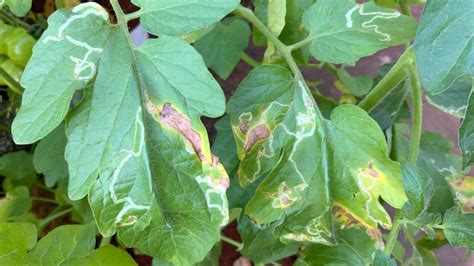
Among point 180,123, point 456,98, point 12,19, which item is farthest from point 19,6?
point 456,98

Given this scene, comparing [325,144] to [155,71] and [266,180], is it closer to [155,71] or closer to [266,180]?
[266,180]

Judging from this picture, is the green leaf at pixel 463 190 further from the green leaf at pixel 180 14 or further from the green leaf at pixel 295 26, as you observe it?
the green leaf at pixel 180 14

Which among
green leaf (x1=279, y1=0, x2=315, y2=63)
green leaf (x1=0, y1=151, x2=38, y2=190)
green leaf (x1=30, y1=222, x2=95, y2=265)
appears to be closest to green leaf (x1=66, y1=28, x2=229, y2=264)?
green leaf (x1=30, y1=222, x2=95, y2=265)

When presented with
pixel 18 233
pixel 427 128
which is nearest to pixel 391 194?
pixel 18 233

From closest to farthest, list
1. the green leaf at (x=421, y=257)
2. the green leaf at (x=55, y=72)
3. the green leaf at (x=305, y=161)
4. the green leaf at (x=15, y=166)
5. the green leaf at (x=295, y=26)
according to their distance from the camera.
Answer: the green leaf at (x=55, y=72) < the green leaf at (x=305, y=161) < the green leaf at (x=295, y=26) < the green leaf at (x=421, y=257) < the green leaf at (x=15, y=166)

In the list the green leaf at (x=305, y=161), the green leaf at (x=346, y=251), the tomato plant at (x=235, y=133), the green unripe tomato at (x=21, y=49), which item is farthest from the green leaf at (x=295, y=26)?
the green unripe tomato at (x=21, y=49)

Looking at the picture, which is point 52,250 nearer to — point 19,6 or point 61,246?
point 61,246
